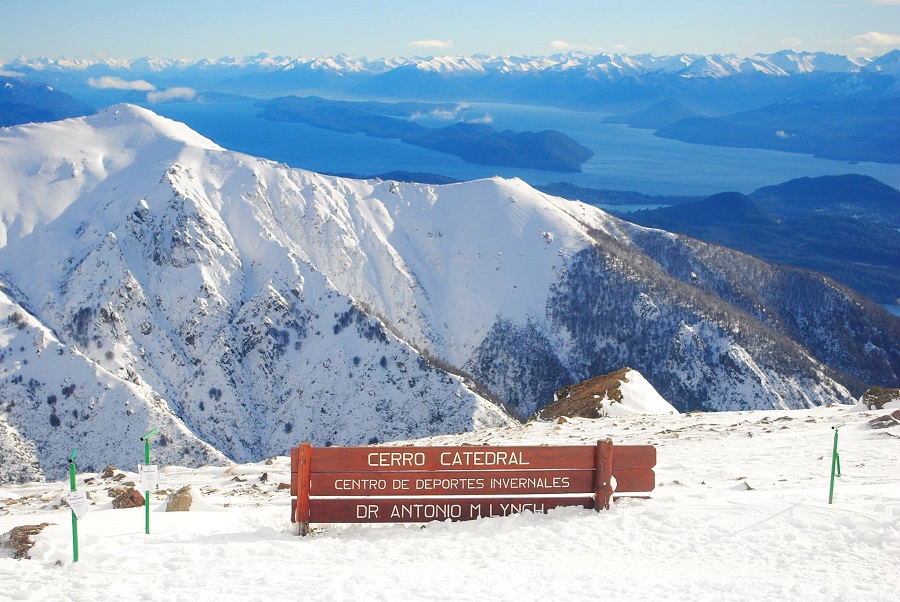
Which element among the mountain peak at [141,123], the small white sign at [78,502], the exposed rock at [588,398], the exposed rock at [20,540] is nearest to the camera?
the small white sign at [78,502]

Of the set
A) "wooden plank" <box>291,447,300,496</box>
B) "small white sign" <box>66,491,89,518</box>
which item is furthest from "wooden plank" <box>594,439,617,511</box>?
"small white sign" <box>66,491,89,518</box>

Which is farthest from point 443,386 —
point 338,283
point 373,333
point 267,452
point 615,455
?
point 615,455

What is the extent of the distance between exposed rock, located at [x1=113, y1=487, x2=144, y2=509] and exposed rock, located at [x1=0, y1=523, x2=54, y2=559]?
4.79 metres

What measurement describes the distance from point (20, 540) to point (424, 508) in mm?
8283

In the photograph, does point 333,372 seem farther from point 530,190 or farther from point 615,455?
point 615,455

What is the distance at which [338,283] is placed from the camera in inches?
5551

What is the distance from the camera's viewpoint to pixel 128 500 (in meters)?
20.8

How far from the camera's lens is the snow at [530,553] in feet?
43.0

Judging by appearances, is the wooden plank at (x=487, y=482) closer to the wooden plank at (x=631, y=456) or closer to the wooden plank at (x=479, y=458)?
the wooden plank at (x=479, y=458)

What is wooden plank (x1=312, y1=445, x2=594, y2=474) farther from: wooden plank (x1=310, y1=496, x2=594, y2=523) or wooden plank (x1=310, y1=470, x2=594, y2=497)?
wooden plank (x1=310, y1=496, x2=594, y2=523)

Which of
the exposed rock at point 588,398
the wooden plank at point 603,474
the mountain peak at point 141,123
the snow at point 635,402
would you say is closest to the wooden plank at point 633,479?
the wooden plank at point 603,474

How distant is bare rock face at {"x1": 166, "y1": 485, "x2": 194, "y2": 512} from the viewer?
19.5 m

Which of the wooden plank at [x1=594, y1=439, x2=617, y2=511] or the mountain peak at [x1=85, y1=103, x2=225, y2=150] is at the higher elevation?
the mountain peak at [x1=85, y1=103, x2=225, y2=150]

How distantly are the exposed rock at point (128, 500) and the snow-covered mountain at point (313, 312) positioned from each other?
84202 mm
